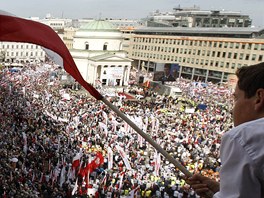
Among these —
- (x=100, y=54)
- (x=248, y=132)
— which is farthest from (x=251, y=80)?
(x=100, y=54)

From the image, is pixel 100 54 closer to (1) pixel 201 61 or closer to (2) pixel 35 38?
(1) pixel 201 61

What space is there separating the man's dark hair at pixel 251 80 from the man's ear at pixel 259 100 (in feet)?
0.07

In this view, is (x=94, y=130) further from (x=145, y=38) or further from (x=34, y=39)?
(x=145, y=38)

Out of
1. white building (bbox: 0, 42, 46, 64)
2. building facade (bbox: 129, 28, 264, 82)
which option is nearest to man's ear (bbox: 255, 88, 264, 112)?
building facade (bbox: 129, 28, 264, 82)

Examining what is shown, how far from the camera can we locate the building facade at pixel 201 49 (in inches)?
2154

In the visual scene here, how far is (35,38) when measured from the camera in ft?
12.2

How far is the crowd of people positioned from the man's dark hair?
28.8 ft

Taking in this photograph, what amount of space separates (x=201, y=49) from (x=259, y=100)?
62281 mm

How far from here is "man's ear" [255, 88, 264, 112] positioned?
4.22ft

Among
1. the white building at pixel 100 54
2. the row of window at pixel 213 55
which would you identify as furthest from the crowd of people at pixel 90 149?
the row of window at pixel 213 55

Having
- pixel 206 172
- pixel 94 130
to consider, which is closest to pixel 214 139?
pixel 206 172

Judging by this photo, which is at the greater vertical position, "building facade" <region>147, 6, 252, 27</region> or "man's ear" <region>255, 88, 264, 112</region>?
"building facade" <region>147, 6, 252, 27</region>

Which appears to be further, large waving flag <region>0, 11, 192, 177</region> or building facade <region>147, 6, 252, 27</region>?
building facade <region>147, 6, 252, 27</region>

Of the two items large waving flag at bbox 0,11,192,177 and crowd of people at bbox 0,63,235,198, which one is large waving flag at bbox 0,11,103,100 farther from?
crowd of people at bbox 0,63,235,198
